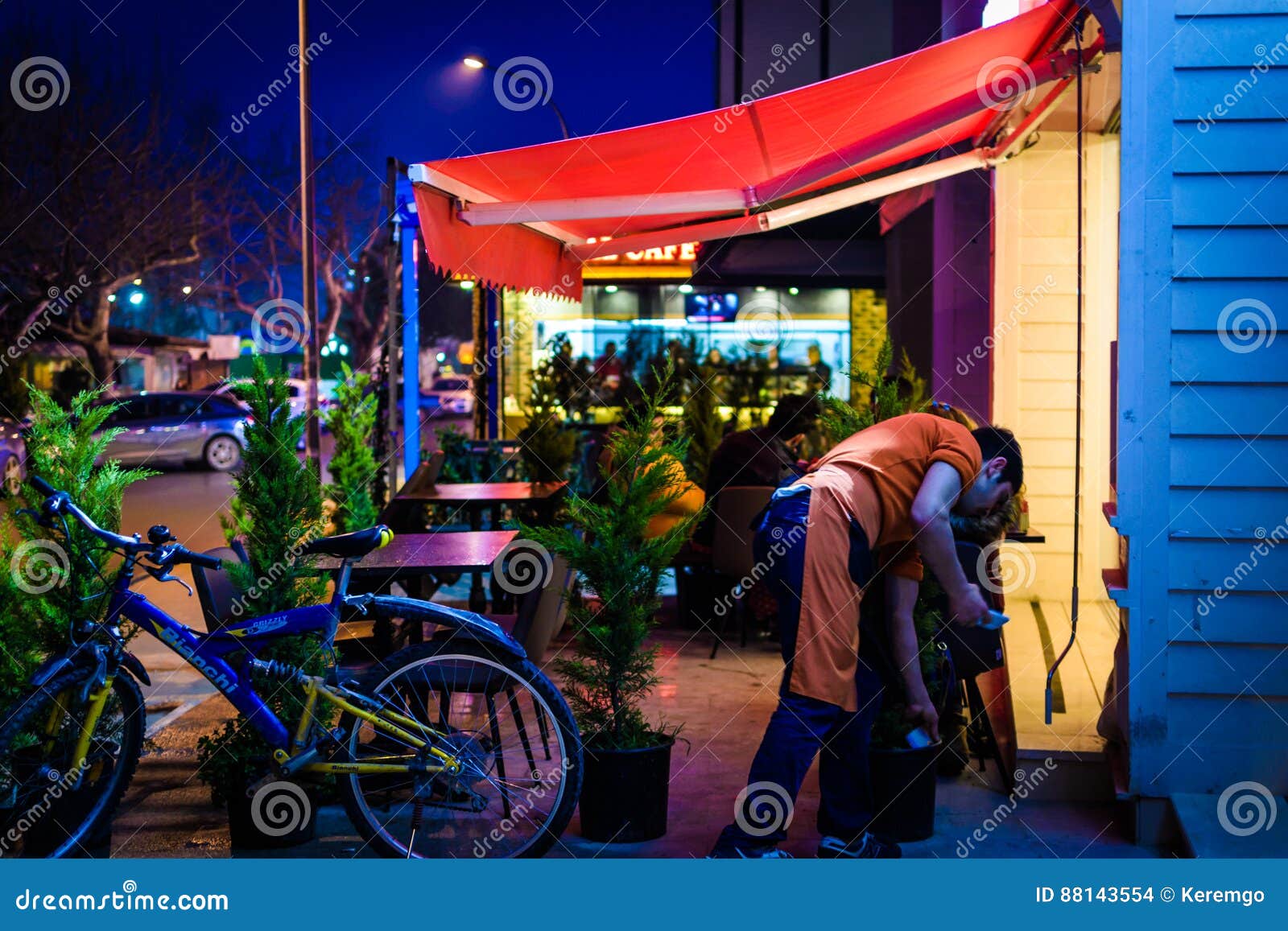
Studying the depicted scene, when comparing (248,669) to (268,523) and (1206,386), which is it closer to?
(268,523)

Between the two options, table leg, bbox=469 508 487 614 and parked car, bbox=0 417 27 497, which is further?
parked car, bbox=0 417 27 497

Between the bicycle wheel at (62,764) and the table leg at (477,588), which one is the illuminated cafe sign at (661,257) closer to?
the table leg at (477,588)

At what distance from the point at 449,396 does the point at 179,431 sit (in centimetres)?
1856

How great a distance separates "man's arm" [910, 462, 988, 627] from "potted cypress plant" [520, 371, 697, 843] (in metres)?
0.94

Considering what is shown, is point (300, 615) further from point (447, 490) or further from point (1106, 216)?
point (1106, 216)

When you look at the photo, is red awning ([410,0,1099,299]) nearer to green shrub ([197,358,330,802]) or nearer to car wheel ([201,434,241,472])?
green shrub ([197,358,330,802])

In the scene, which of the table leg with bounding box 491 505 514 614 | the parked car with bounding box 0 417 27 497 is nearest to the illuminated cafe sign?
the parked car with bounding box 0 417 27 497

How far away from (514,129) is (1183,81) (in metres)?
26.7

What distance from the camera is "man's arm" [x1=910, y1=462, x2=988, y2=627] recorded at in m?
4.10

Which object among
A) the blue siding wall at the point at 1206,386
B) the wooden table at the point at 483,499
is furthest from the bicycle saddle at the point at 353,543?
the wooden table at the point at 483,499

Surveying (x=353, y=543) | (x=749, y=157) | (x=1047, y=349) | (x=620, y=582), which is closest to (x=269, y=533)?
(x=353, y=543)

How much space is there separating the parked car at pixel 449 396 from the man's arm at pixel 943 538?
122 feet

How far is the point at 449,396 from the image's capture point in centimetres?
4641

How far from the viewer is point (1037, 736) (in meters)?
5.37
